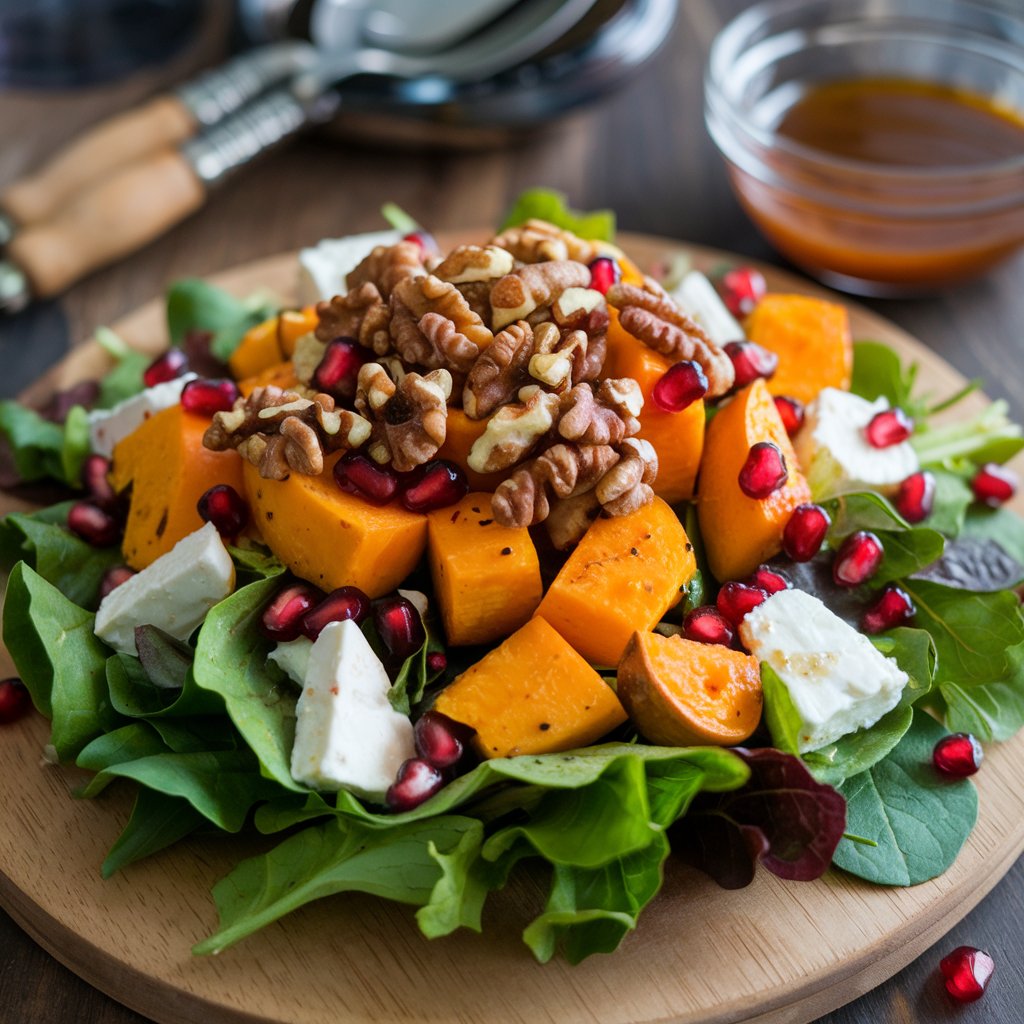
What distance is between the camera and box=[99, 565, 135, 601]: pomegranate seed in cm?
282

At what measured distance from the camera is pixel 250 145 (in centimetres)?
444

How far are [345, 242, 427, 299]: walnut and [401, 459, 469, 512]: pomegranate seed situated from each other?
1.59 ft

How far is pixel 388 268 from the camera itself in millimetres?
2910

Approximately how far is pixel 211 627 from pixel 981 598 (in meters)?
1.73

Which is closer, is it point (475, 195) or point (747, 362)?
point (747, 362)

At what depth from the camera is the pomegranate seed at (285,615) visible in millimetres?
2574

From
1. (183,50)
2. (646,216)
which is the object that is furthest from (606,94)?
(183,50)

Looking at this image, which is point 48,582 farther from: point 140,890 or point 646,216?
point 646,216

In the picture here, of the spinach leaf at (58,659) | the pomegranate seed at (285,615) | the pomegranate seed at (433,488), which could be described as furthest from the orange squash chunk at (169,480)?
the pomegranate seed at (433,488)

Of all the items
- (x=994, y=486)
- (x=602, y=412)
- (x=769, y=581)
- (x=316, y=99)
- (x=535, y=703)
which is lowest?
(x=994, y=486)

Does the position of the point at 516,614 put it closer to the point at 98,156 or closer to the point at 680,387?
the point at 680,387

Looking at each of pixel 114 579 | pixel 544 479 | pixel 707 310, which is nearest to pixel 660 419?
pixel 544 479

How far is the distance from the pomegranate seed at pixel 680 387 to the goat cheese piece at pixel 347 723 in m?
0.83

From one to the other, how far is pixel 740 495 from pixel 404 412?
0.77 m
